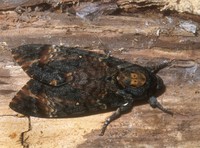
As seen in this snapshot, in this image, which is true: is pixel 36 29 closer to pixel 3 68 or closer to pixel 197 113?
pixel 3 68

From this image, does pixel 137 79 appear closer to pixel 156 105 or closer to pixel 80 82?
pixel 156 105

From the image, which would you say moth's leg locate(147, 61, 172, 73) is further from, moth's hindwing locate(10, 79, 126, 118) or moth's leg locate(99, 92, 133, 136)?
moth's hindwing locate(10, 79, 126, 118)

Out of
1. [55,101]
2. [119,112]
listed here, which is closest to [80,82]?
[55,101]

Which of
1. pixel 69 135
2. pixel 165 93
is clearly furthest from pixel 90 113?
pixel 165 93

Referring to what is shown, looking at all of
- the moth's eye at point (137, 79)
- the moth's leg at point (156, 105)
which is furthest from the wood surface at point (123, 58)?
the moth's eye at point (137, 79)

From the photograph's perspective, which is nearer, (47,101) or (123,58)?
(47,101)

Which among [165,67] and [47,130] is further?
[165,67]

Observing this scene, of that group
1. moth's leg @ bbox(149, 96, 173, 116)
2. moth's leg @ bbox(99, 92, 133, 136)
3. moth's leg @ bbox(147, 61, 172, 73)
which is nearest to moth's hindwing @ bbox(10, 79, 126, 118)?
moth's leg @ bbox(99, 92, 133, 136)
